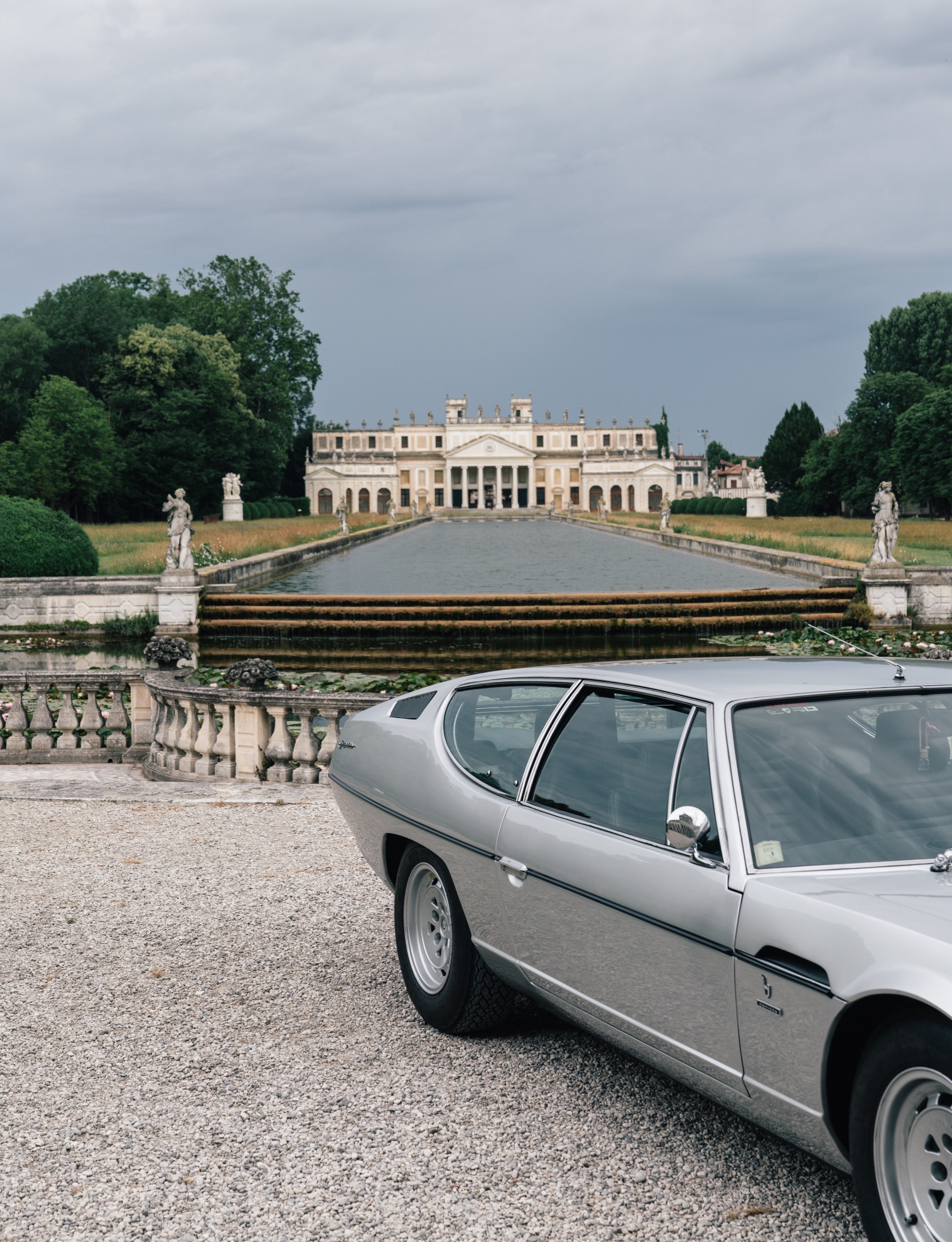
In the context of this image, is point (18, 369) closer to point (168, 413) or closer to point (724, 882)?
point (168, 413)

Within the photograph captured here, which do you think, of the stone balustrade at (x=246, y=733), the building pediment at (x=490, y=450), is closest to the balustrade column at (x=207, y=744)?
the stone balustrade at (x=246, y=733)

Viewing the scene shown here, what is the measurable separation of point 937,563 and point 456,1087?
68.2 feet

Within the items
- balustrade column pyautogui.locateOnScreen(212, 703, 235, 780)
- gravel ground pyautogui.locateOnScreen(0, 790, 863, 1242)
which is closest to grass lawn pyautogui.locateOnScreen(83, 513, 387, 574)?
balustrade column pyautogui.locateOnScreen(212, 703, 235, 780)

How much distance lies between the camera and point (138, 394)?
199 feet

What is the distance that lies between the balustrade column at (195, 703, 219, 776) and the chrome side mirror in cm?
625

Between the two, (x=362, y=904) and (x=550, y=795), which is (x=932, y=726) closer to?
(x=550, y=795)

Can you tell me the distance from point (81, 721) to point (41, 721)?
37cm

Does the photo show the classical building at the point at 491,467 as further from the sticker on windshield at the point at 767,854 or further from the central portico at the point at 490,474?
the sticker on windshield at the point at 767,854

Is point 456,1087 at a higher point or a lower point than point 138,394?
lower

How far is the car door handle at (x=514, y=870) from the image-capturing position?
11.0 feet

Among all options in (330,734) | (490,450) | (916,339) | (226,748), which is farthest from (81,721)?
(490,450)

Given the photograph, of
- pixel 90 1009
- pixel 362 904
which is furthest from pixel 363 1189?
pixel 362 904

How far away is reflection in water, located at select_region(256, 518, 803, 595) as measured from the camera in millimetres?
21438

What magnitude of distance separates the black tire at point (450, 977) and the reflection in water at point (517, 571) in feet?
50.2
